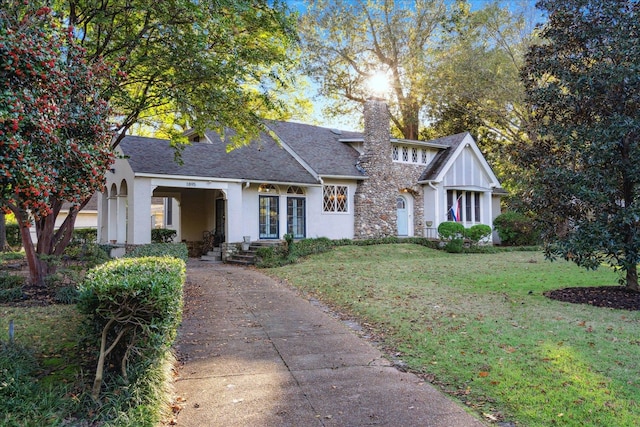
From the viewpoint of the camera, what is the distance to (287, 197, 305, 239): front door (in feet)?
62.6

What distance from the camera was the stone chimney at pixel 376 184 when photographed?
2059cm

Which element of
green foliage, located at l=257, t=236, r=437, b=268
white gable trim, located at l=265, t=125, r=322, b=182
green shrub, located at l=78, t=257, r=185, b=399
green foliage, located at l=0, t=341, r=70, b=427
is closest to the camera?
green foliage, located at l=0, t=341, r=70, b=427

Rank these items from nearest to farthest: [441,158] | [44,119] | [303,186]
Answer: [44,119]
[303,186]
[441,158]

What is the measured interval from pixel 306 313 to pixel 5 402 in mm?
4959

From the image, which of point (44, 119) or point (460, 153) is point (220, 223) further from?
point (44, 119)

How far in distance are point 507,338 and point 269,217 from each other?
13.7 meters

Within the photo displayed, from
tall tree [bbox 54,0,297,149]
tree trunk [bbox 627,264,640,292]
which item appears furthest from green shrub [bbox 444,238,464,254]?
tall tree [bbox 54,0,297,149]

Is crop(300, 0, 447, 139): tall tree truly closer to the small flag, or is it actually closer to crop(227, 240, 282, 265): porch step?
the small flag

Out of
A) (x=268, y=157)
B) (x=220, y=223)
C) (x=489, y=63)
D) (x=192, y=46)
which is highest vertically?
(x=489, y=63)

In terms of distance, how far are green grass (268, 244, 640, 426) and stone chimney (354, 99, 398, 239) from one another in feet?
28.6

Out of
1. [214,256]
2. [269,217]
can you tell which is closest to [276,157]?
[269,217]

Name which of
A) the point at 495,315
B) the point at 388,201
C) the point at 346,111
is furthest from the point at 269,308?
the point at 346,111

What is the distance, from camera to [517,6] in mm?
25219

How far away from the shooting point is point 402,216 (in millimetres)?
22578
